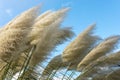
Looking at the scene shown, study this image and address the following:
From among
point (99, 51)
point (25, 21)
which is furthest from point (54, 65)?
point (25, 21)

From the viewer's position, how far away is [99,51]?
4.92 metres

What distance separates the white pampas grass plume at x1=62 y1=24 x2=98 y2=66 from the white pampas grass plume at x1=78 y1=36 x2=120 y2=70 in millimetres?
103

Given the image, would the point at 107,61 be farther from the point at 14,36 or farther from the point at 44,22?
the point at 14,36

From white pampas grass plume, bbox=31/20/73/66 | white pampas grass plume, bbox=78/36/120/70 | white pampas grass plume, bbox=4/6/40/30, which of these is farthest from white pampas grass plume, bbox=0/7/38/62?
white pampas grass plume, bbox=78/36/120/70

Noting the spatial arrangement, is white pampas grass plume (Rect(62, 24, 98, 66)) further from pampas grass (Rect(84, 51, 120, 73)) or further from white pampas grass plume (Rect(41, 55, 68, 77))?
pampas grass (Rect(84, 51, 120, 73))

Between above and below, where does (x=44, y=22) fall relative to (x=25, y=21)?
above

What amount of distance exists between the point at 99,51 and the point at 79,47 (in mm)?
288

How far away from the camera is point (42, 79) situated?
15.4 ft

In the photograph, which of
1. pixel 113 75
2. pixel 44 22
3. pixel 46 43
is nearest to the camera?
pixel 46 43

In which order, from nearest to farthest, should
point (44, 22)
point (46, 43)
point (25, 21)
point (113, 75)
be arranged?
point (25, 21) < point (46, 43) < point (44, 22) < point (113, 75)

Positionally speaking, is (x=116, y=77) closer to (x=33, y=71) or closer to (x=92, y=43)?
(x=92, y=43)

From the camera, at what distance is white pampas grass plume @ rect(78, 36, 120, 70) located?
490cm

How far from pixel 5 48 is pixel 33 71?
0.92m

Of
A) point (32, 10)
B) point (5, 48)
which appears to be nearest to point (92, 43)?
point (32, 10)
